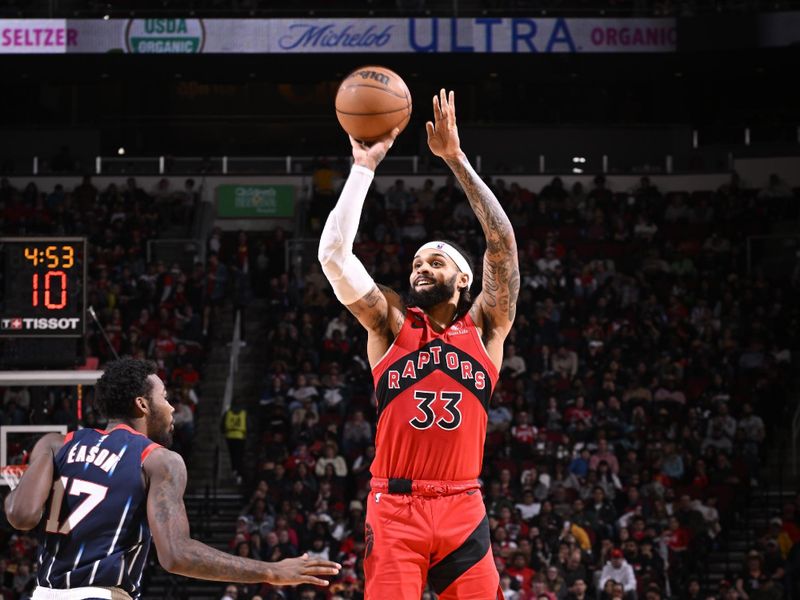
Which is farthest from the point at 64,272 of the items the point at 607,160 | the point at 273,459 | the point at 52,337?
the point at 607,160

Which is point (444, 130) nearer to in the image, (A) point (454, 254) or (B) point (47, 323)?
(A) point (454, 254)

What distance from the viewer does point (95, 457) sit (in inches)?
197

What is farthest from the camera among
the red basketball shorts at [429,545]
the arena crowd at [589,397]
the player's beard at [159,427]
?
the arena crowd at [589,397]

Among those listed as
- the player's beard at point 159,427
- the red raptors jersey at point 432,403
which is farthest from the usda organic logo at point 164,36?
the player's beard at point 159,427

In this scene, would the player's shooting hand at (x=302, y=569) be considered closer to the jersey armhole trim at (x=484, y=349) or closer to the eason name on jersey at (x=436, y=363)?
the eason name on jersey at (x=436, y=363)

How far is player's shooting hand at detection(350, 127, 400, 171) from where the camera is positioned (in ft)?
20.4

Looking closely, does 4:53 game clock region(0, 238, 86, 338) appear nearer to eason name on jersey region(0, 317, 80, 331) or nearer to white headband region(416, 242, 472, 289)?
eason name on jersey region(0, 317, 80, 331)

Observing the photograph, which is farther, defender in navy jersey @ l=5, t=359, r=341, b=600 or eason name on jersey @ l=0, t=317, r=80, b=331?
eason name on jersey @ l=0, t=317, r=80, b=331

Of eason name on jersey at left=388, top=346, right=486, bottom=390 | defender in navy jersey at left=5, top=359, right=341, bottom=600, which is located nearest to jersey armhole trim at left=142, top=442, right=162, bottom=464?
defender in navy jersey at left=5, top=359, right=341, bottom=600

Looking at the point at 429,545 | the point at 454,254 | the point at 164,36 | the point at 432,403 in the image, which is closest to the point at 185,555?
the point at 429,545

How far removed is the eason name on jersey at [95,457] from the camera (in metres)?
4.98

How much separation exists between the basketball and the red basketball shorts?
1.76 metres

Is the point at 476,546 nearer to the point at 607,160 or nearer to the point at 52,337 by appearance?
the point at 52,337

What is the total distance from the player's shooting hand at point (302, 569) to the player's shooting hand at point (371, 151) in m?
2.09
